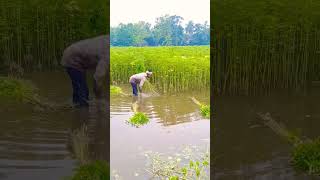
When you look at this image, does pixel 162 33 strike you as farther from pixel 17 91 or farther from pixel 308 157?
pixel 308 157

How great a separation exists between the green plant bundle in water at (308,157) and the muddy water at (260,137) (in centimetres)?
6

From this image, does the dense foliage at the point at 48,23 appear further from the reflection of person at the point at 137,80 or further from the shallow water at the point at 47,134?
the reflection of person at the point at 137,80

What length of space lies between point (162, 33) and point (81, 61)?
2054 mm

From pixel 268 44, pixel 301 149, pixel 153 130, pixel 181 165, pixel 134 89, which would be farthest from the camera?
pixel 134 89

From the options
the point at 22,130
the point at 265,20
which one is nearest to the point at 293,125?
the point at 265,20

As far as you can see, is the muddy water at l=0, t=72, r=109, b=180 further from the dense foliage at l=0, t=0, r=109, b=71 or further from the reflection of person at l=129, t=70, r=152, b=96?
the reflection of person at l=129, t=70, r=152, b=96

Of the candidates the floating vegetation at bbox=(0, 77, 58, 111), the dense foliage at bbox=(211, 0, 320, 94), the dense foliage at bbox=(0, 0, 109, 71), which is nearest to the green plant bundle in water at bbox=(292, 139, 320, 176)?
the dense foliage at bbox=(211, 0, 320, 94)

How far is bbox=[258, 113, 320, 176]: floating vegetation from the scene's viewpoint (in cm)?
302

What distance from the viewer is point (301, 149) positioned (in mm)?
3055

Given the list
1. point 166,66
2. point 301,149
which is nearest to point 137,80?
point 166,66

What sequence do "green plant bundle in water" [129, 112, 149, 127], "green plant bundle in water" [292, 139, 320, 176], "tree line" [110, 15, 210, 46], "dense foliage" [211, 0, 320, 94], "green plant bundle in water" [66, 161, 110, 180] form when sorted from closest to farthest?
"green plant bundle in water" [66, 161, 110, 180] < "green plant bundle in water" [292, 139, 320, 176] < "dense foliage" [211, 0, 320, 94] < "green plant bundle in water" [129, 112, 149, 127] < "tree line" [110, 15, 210, 46]

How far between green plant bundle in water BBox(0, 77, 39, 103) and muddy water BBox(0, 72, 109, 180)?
5 centimetres

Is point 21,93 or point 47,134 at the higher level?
point 21,93

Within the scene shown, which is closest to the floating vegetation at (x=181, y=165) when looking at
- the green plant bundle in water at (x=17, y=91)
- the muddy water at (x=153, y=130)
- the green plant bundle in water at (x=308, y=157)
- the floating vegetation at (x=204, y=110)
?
the muddy water at (x=153, y=130)
